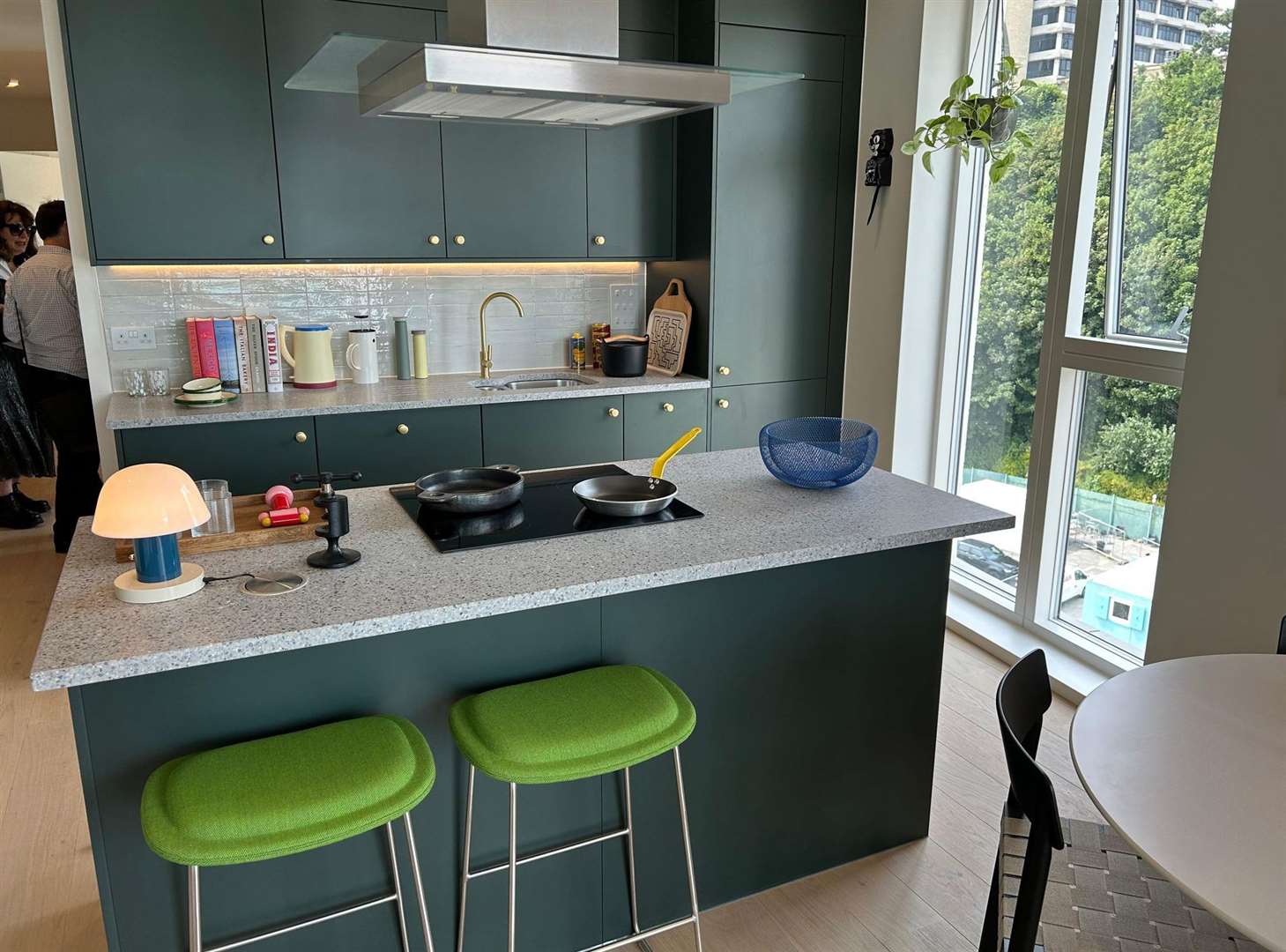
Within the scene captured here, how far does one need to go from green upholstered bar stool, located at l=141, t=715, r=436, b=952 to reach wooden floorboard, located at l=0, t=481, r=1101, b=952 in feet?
2.73

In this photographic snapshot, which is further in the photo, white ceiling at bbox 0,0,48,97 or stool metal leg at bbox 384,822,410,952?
white ceiling at bbox 0,0,48,97

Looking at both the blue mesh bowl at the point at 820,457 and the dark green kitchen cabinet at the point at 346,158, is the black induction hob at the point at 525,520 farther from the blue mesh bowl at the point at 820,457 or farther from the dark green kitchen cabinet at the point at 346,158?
the dark green kitchen cabinet at the point at 346,158

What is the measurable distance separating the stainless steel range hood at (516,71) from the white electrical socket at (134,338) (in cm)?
190

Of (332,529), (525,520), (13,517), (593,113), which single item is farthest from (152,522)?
(13,517)

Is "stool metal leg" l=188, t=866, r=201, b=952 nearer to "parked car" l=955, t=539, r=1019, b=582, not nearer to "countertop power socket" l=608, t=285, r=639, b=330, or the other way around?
"parked car" l=955, t=539, r=1019, b=582

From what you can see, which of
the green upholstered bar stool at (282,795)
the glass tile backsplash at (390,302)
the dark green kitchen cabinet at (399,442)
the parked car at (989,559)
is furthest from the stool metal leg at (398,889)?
the parked car at (989,559)

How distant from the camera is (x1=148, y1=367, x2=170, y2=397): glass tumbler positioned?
3.64m

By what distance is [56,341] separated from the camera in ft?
13.9

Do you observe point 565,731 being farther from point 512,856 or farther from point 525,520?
point 525,520

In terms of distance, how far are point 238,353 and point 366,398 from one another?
0.57m

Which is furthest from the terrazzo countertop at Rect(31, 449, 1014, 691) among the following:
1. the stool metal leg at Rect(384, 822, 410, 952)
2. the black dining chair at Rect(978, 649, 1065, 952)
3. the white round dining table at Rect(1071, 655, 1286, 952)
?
the white round dining table at Rect(1071, 655, 1286, 952)

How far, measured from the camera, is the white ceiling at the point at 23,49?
495cm

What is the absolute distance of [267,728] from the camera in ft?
5.76

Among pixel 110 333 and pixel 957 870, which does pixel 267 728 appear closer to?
pixel 957 870
